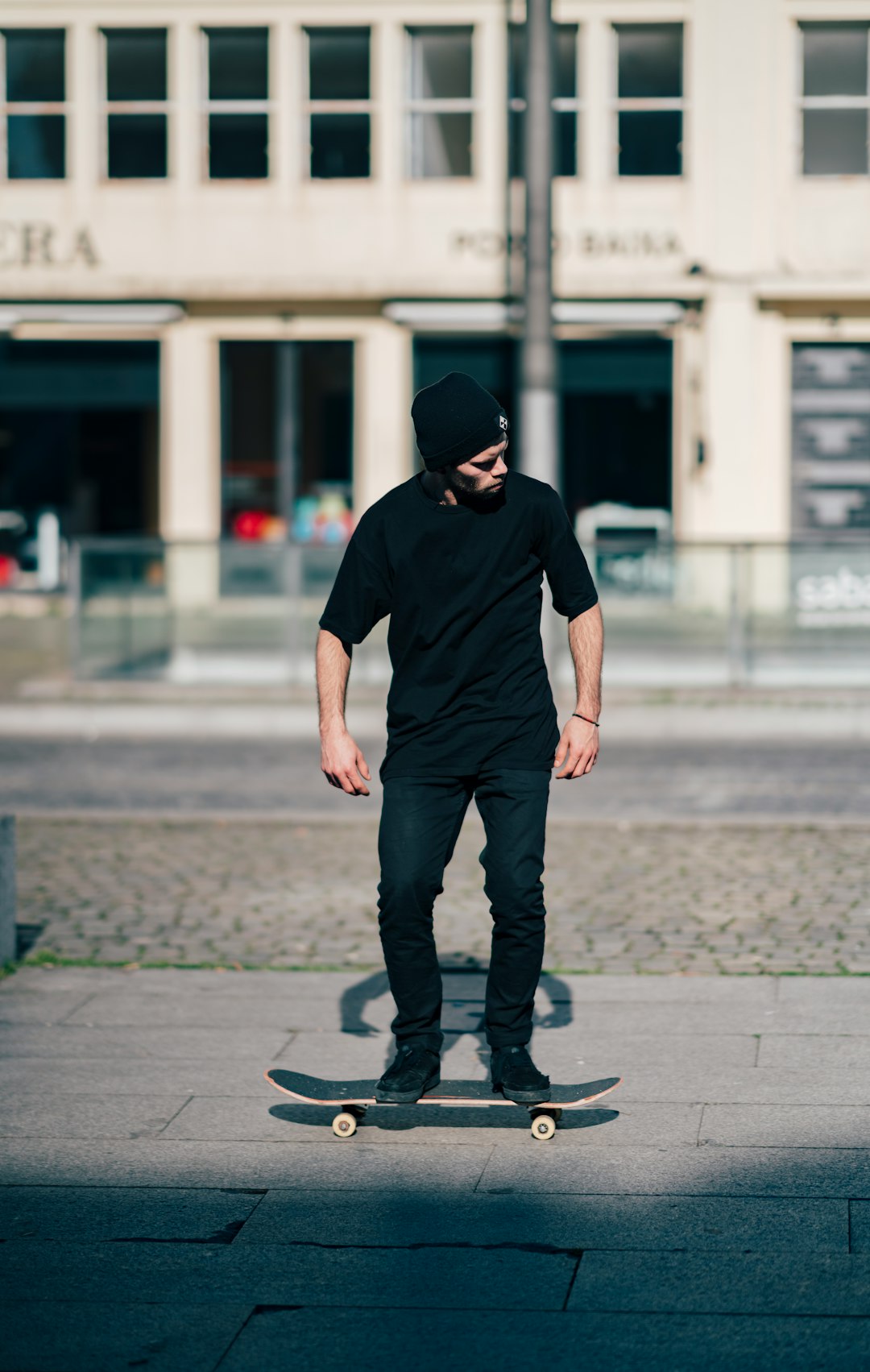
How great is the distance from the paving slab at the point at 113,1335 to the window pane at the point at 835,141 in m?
19.9

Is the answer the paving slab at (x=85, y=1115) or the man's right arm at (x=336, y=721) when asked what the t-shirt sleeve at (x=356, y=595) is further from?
the paving slab at (x=85, y=1115)

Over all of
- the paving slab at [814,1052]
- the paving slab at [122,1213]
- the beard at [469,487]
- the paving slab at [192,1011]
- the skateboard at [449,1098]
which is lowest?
the paving slab at [192,1011]

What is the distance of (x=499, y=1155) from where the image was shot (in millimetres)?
4426

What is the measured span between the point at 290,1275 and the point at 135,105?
2044 cm

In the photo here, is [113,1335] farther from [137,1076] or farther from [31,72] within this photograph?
[31,72]

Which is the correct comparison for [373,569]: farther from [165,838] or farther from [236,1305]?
[165,838]

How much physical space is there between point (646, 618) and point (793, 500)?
759 centimetres

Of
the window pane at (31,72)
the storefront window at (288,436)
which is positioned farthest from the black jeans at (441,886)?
the window pane at (31,72)

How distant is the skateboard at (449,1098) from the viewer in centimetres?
452

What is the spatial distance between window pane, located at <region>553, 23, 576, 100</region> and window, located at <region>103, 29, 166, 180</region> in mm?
4346

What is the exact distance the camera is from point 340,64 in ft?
73.2

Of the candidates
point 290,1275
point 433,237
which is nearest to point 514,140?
point 433,237

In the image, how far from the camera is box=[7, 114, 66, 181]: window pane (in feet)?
74.8

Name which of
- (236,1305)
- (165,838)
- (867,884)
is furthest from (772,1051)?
(165,838)
